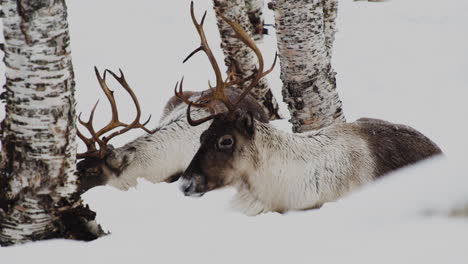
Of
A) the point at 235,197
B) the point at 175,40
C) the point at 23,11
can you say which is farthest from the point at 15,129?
the point at 175,40

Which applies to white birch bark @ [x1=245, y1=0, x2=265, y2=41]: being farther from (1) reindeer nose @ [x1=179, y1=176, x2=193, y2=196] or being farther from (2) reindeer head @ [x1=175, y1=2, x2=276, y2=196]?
(1) reindeer nose @ [x1=179, y1=176, x2=193, y2=196]

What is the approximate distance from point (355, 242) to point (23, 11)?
75.1 inches

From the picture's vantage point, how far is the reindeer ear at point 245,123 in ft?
12.5

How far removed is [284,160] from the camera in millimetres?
3926

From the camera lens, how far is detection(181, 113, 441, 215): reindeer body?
3.82 meters

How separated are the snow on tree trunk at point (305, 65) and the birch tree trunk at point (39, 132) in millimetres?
2206

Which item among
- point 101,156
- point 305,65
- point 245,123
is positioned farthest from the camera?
point 305,65

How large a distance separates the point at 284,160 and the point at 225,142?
16.9 inches

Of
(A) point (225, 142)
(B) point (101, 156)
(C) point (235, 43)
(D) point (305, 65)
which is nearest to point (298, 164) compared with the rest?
(A) point (225, 142)

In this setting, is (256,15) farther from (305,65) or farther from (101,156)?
(101,156)

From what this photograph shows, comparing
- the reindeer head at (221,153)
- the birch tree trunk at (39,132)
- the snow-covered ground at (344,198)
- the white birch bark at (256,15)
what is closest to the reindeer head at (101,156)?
the snow-covered ground at (344,198)

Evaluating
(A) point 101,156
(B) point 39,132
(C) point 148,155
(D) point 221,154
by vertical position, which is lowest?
(C) point 148,155

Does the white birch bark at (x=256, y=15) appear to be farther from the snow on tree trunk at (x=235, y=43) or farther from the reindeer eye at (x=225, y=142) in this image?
the reindeer eye at (x=225, y=142)

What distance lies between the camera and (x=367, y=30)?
36.2ft
